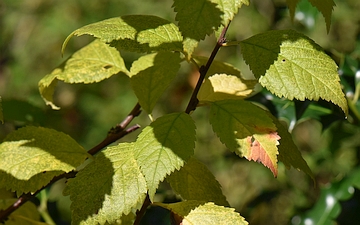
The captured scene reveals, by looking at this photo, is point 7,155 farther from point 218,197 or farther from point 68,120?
point 68,120

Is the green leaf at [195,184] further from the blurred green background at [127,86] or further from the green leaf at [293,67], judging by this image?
the blurred green background at [127,86]

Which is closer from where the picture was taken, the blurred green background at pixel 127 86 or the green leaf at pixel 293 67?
the green leaf at pixel 293 67

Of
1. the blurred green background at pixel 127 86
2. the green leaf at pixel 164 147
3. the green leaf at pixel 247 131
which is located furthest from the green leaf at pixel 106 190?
the blurred green background at pixel 127 86

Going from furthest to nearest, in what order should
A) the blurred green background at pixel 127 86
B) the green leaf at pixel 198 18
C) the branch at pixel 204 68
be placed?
the blurred green background at pixel 127 86 < the branch at pixel 204 68 < the green leaf at pixel 198 18

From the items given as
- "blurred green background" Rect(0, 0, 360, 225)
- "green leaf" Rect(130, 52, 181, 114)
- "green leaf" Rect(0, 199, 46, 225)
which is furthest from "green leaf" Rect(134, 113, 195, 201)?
"blurred green background" Rect(0, 0, 360, 225)

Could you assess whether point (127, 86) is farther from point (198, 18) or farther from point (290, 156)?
point (198, 18)

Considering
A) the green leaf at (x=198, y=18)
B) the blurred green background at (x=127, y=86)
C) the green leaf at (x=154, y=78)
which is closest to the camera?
the green leaf at (x=198, y=18)

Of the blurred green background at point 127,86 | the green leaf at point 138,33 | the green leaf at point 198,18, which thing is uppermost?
the green leaf at point 198,18
